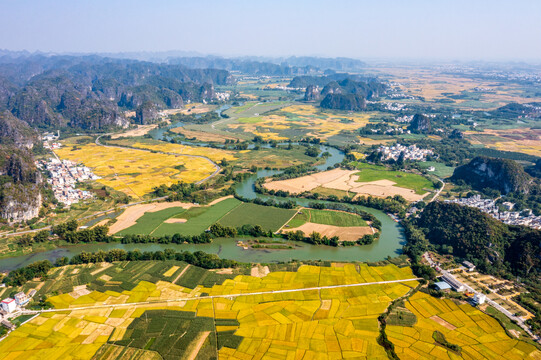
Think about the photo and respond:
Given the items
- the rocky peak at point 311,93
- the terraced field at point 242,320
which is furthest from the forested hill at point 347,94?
the terraced field at point 242,320

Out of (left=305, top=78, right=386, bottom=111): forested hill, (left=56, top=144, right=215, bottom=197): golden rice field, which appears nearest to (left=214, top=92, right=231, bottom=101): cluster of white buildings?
(left=305, top=78, right=386, bottom=111): forested hill

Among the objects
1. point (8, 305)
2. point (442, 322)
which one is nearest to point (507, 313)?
point (442, 322)

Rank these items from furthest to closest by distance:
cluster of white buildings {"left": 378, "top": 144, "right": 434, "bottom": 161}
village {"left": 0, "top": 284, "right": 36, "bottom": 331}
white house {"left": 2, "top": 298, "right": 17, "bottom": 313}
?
cluster of white buildings {"left": 378, "top": 144, "right": 434, "bottom": 161}
white house {"left": 2, "top": 298, "right": 17, "bottom": 313}
village {"left": 0, "top": 284, "right": 36, "bottom": 331}

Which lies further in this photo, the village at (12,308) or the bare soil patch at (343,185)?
the bare soil patch at (343,185)

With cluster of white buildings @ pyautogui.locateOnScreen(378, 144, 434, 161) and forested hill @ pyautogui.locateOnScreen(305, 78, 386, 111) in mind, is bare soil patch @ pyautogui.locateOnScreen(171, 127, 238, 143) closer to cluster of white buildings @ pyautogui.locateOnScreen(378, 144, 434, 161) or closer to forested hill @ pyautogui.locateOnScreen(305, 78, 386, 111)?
cluster of white buildings @ pyautogui.locateOnScreen(378, 144, 434, 161)

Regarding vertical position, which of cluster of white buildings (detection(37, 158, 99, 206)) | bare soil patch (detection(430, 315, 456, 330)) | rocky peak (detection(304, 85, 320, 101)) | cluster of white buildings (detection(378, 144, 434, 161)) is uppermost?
rocky peak (detection(304, 85, 320, 101))

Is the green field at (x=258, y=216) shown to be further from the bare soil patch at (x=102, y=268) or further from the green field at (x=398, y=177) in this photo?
the green field at (x=398, y=177)

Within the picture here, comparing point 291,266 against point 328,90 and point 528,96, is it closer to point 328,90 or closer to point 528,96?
point 328,90
